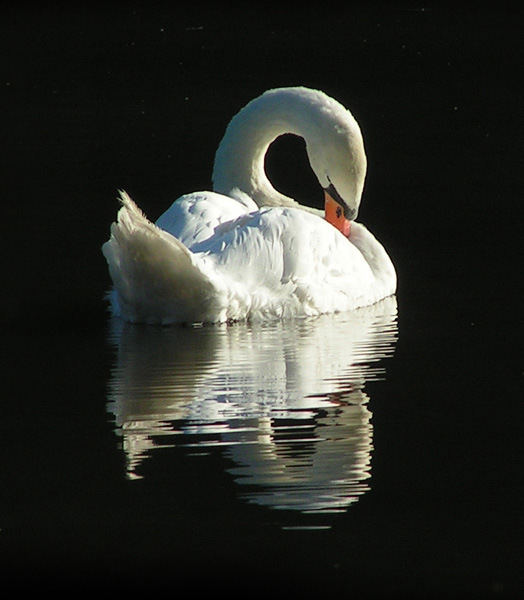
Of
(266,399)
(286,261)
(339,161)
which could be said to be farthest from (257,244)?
(266,399)

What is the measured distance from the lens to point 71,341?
8406 mm

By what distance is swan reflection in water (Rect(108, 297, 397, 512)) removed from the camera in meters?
5.78

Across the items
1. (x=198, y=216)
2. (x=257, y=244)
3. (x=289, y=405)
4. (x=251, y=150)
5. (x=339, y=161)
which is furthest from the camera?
(x=251, y=150)

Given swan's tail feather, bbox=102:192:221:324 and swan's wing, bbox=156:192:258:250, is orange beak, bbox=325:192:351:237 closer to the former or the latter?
swan's wing, bbox=156:192:258:250

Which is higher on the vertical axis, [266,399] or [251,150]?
[251,150]

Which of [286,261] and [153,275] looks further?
[286,261]

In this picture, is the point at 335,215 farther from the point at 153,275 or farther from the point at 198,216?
the point at 153,275

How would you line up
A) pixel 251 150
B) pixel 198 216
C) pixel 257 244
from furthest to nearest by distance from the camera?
pixel 251 150 → pixel 198 216 → pixel 257 244

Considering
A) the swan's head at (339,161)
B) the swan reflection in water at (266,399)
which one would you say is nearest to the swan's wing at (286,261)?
the swan reflection in water at (266,399)

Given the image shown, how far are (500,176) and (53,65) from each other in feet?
40.5

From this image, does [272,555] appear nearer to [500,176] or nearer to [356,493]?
[356,493]

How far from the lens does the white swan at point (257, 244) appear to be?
322 inches

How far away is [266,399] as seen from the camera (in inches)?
271

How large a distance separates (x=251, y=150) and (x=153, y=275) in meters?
2.78
